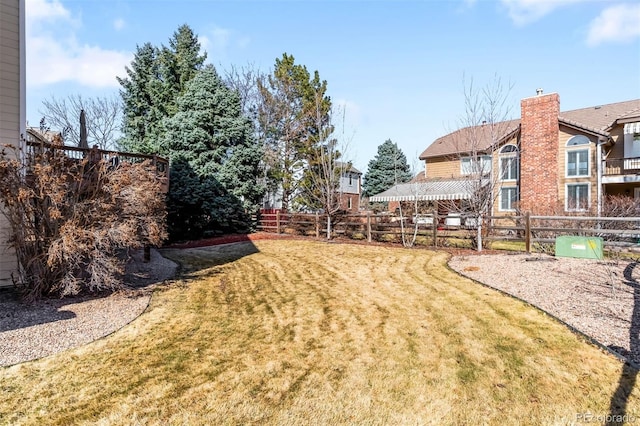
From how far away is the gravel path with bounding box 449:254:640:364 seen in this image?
16.5 ft

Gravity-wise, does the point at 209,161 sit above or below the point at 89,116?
below

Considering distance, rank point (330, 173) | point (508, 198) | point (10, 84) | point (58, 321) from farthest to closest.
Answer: point (508, 198) < point (330, 173) < point (10, 84) < point (58, 321)

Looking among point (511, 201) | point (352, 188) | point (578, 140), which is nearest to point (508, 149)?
point (511, 201)

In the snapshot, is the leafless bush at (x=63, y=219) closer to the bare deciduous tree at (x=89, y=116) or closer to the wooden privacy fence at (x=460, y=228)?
the wooden privacy fence at (x=460, y=228)

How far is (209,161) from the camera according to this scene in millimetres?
18000

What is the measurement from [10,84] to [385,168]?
40.5m

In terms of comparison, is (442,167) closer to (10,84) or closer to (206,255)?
(206,255)

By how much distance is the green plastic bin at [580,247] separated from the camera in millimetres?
9133

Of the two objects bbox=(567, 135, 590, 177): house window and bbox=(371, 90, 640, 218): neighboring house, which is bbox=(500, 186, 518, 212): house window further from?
bbox=(567, 135, 590, 177): house window

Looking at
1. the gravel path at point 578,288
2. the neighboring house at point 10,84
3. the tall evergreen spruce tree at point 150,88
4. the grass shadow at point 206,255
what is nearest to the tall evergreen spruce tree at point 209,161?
the grass shadow at point 206,255

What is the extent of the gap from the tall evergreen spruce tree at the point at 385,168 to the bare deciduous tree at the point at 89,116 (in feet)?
94.4

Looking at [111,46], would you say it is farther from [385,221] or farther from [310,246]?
[385,221]

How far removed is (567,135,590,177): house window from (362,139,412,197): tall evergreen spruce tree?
79.9 ft

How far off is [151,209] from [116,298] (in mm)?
1954
